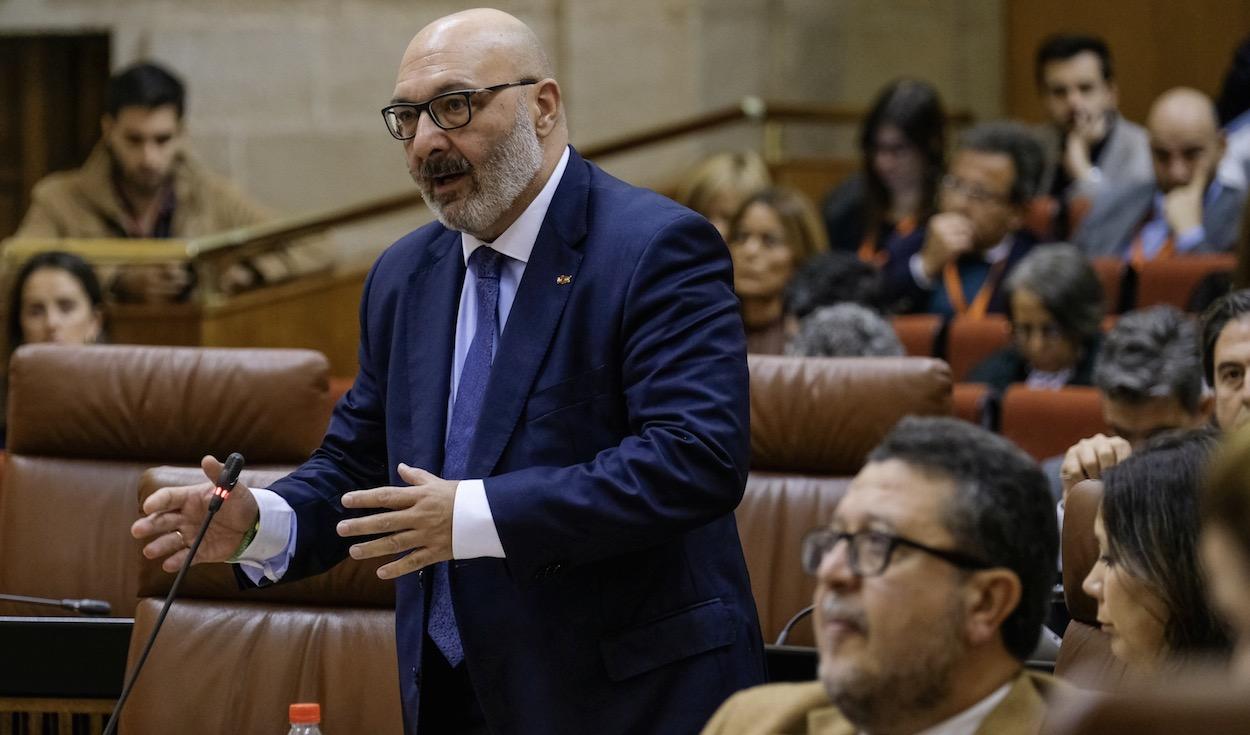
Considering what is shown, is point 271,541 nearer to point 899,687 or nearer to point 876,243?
point 899,687

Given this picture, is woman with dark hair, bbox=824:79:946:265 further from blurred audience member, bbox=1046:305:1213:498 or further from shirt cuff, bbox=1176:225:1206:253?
blurred audience member, bbox=1046:305:1213:498

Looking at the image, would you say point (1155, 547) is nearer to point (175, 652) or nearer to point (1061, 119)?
point (175, 652)

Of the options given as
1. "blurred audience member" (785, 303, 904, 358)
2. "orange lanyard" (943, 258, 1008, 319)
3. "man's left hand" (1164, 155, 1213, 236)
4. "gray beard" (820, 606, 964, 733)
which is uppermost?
"man's left hand" (1164, 155, 1213, 236)

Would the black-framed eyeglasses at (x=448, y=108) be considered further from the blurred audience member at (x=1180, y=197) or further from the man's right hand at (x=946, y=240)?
the blurred audience member at (x=1180, y=197)

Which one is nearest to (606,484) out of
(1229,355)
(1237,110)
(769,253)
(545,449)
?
(545,449)

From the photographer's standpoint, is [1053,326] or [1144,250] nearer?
[1053,326]

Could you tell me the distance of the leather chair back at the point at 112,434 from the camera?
2779 millimetres

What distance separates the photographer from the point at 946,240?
4461mm

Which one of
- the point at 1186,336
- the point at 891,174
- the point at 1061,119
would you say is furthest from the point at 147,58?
the point at 1186,336

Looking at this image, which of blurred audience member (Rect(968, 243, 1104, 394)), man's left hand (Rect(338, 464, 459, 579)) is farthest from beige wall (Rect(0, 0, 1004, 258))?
man's left hand (Rect(338, 464, 459, 579))

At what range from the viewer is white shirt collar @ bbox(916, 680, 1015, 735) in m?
1.34

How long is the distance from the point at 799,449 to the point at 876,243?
2260mm

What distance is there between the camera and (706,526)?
5.73ft

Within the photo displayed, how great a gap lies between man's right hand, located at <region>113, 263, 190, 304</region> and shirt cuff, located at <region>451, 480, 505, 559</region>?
119 inches
